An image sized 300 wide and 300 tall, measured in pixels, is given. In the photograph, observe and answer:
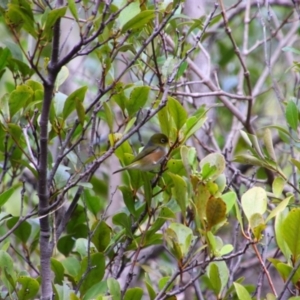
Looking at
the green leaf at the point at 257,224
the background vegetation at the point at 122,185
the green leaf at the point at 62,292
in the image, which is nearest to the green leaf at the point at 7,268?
the background vegetation at the point at 122,185

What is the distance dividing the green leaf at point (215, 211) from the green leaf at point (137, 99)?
449 mm

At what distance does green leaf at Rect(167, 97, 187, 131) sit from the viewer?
184 centimetres

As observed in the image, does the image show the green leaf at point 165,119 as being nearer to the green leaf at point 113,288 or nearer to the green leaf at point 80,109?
the green leaf at point 80,109

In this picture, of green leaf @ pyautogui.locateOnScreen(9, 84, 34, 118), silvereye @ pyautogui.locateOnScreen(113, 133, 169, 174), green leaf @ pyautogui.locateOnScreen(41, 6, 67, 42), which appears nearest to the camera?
green leaf @ pyautogui.locateOnScreen(41, 6, 67, 42)

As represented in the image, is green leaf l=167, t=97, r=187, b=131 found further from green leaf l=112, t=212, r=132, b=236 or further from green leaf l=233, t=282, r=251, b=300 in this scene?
green leaf l=233, t=282, r=251, b=300

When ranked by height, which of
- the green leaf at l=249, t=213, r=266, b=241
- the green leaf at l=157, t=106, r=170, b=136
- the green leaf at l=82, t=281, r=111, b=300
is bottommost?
the green leaf at l=82, t=281, r=111, b=300

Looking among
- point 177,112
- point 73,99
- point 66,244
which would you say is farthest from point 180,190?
point 66,244

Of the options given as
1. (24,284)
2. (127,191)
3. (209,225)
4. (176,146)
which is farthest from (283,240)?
(24,284)

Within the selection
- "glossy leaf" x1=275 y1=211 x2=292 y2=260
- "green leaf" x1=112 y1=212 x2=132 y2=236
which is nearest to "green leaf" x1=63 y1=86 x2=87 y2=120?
"green leaf" x1=112 y1=212 x2=132 y2=236

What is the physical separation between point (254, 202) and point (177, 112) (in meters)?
0.34

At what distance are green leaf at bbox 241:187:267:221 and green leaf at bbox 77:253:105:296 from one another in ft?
1.62

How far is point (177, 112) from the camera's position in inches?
72.5

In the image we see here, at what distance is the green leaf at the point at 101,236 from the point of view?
2064mm

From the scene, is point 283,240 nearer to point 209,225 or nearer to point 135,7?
point 209,225
